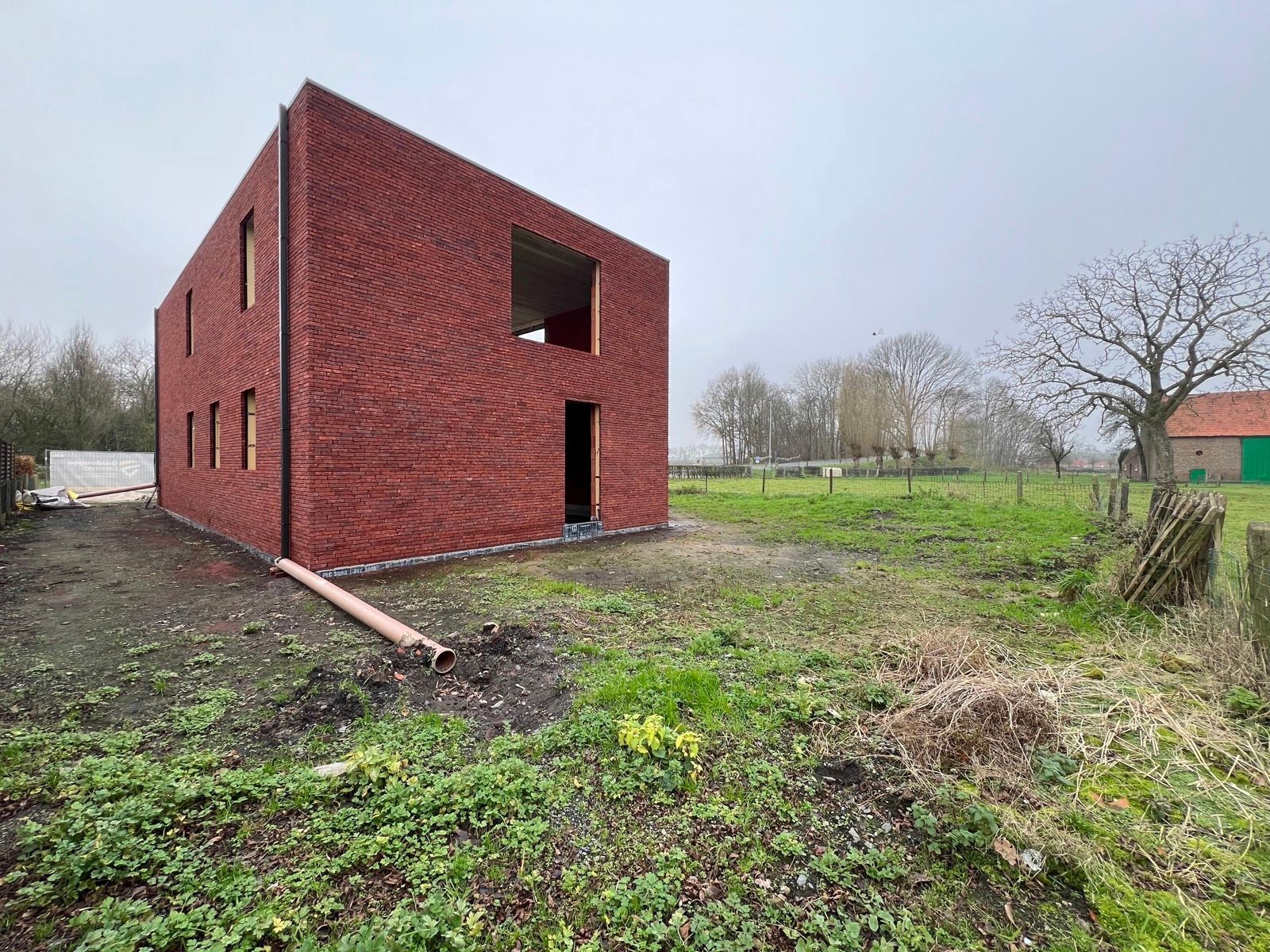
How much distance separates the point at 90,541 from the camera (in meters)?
8.73

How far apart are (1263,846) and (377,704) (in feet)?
13.8

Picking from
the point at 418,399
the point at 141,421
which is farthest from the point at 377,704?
the point at 141,421

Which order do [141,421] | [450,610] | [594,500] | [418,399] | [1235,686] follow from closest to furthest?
[1235,686] < [450,610] < [418,399] < [594,500] < [141,421]

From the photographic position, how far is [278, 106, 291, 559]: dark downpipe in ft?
21.4

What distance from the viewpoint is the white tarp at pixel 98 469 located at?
19.4 meters

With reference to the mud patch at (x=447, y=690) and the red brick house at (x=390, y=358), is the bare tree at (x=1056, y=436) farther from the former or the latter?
the mud patch at (x=447, y=690)

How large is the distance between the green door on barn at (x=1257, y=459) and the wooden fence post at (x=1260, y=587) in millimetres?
43902

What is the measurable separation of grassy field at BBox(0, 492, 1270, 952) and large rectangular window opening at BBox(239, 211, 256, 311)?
18.8 ft

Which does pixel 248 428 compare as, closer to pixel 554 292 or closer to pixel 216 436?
pixel 216 436

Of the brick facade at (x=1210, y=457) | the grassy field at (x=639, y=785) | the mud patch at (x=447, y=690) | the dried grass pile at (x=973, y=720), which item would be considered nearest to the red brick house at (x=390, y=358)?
the grassy field at (x=639, y=785)

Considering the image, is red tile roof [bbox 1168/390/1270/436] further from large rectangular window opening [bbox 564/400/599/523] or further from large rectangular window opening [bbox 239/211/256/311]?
large rectangular window opening [bbox 239/211/256/311]

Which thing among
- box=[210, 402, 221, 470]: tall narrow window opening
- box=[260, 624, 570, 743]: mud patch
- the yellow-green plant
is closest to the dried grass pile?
the yellow-green plant

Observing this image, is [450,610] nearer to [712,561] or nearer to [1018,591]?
[712,561]

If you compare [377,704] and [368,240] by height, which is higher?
[368,240]
